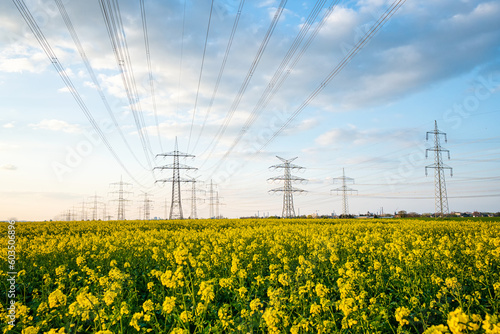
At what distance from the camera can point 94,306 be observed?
4.07 m

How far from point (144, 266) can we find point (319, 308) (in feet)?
18.4

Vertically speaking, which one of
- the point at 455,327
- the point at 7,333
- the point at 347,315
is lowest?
the point at 7,333

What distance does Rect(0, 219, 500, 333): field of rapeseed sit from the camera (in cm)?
399

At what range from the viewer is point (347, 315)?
3.98 meters

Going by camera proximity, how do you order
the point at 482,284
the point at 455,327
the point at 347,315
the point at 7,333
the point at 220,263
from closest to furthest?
the point at 455,327
the point at 347,315
the point at 7,333
the point at 482,284
the point at 220,263

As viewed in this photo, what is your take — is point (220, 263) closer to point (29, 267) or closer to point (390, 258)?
point (390, 258)

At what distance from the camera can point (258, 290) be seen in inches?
251

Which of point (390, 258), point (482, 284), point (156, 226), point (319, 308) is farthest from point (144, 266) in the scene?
point (156, 226)

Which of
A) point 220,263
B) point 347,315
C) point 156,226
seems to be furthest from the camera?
point 156,226

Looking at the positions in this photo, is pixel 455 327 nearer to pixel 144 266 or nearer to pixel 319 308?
pixel 319 308

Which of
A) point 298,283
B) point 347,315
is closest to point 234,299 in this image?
point 298,283

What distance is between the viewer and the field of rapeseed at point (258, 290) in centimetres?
399

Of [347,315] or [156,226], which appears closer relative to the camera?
[347,315]

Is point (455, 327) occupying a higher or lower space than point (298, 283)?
higher
